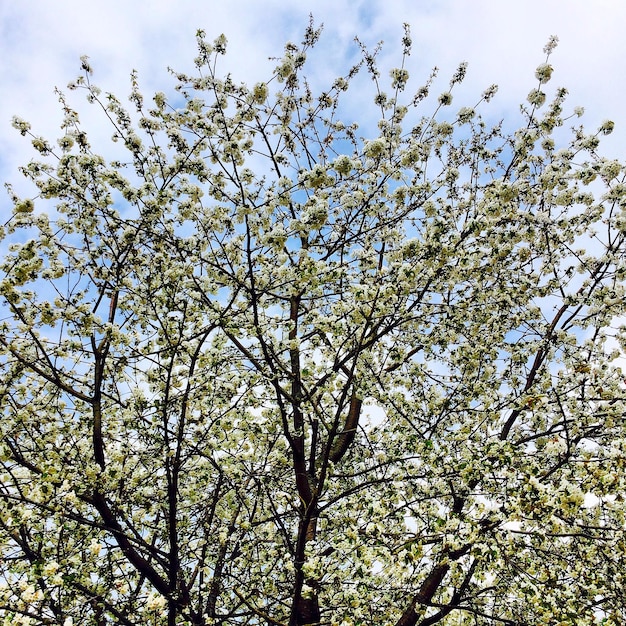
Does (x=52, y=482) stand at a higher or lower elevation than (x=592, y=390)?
lower

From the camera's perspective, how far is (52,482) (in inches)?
243

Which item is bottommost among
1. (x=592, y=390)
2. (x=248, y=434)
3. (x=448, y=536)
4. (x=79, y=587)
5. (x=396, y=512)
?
(x=79, y=587)

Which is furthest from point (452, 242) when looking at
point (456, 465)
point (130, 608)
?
point (130, 608)

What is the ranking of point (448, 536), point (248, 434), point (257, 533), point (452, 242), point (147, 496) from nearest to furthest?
point (448, 536) < point (452, 242) < point (147, 496) < point (248, 434) < point (257, 533)

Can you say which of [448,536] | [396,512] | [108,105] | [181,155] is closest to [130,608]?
[396,512]

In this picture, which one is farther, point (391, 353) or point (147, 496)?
point (391, 353)

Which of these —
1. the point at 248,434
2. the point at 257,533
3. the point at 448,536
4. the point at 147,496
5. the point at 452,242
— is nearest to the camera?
the point at 448,536

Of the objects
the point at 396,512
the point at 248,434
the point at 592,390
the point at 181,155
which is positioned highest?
the point at 181,155

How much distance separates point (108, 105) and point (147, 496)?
191 inches

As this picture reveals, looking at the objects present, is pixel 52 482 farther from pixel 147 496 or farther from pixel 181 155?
pixel 181 155

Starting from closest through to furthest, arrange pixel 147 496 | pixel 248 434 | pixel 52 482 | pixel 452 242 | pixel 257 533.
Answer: pixel 52 482 → pixel 452 242 → pixel 147 496 → pixel 248 434 → pixel 257 533

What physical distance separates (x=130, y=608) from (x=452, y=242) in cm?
616

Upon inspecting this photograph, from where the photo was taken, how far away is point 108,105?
6805mm

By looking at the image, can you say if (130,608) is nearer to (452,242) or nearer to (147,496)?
(147,496)
